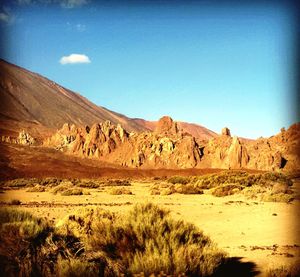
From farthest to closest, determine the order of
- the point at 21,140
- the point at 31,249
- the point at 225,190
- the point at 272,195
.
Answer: the point at 21,140
the point at 225,190
the point at 272,195
the point at 31,249

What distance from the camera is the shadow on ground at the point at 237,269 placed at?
8.13 m

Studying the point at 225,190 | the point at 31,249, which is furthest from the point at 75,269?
the point at 225,190

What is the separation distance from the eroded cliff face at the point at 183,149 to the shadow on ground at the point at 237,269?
62.7 meters

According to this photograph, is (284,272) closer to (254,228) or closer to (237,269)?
(237,269)

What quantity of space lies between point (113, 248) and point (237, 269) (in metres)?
2.66

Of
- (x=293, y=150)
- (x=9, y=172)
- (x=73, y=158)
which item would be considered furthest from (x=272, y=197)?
(x=73, y=158)

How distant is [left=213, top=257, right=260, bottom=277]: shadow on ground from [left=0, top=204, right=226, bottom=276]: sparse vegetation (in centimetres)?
20

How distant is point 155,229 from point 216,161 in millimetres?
74487

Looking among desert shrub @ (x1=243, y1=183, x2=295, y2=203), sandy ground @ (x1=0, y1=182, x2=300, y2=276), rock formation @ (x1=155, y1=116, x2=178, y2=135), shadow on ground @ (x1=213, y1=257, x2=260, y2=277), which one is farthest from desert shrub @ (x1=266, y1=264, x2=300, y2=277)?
rock formation @ (x1=155, y1=116, x2=178, y2=135)

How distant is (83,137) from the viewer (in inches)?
3851

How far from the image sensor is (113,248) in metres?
7.93

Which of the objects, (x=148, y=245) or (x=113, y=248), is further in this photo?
(x=113, y=248)

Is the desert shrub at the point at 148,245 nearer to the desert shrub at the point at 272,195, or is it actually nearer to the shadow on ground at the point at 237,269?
the shadow on ground at the point at 237,269

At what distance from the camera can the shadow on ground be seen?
813 cm
